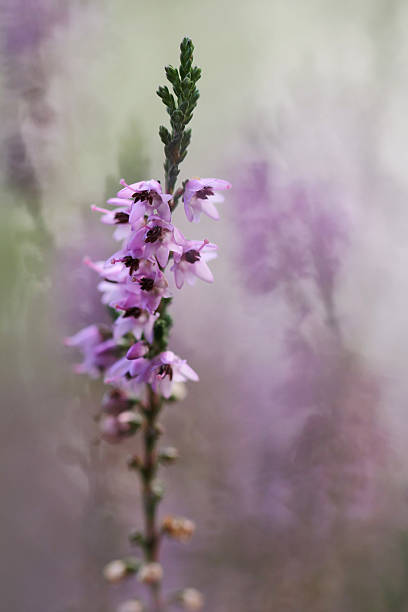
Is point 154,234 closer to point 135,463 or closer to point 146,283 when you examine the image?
point 146,283

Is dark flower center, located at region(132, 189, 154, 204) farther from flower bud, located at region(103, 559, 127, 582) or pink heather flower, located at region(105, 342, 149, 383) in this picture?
flower bud, located at region(103, 559, 127, 582)

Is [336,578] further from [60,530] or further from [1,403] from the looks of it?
[1,403]

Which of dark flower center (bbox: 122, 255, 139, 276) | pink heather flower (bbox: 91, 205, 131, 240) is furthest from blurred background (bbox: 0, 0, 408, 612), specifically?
dark flower center (bbox: 122, 255, 139, 276)

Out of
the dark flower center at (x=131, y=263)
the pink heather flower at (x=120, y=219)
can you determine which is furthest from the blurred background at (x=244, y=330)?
the dark flower center at (x=131, y=263)

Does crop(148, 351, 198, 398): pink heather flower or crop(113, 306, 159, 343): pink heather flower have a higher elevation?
crop(113, 306, 159, 343): pink heather flower

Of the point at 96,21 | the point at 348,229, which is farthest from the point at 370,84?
the point at 96,21
